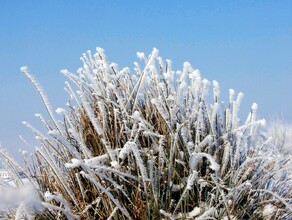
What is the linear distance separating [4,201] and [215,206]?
3.65 ft

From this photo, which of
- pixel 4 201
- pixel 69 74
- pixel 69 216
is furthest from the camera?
pixel 69 74

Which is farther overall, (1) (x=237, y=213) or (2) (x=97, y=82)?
(2) (x=97, y=82)

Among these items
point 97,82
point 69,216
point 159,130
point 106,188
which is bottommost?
point 69,216

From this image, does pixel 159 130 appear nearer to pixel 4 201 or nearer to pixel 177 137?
pixel 177 137

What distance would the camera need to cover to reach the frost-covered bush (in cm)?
243

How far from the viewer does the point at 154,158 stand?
8.42 ft

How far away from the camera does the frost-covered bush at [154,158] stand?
2428mm

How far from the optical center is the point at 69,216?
2.45 metres

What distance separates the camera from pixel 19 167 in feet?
9.12

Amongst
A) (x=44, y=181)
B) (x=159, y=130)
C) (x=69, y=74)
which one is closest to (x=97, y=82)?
(x=69, y=74)

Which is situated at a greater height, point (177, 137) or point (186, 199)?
point (177, 137)

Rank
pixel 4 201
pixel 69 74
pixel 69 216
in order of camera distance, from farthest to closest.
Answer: pixel 69 74 → pixel 69 216 → pixel 4 201

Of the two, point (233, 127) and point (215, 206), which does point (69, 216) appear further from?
point (233, 127)

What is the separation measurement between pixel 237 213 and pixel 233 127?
0.59m
